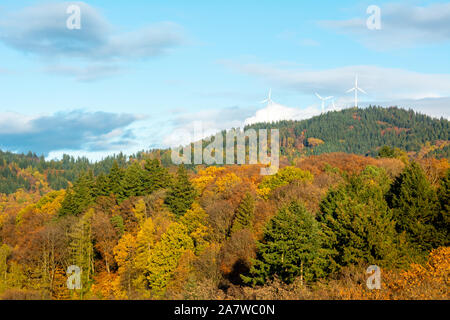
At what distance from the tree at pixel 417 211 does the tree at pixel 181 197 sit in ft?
140

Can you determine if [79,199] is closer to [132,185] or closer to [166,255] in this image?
[132,185]

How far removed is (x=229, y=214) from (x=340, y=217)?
1185 inches

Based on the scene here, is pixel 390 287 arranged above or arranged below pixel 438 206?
below

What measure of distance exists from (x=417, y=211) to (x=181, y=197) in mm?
47445

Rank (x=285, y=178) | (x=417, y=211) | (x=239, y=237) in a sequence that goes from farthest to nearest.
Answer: (x=285, y=178), (x=239, y=237), (x=417, y=211)

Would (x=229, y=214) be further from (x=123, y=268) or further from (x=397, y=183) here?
(x=397, y=183)

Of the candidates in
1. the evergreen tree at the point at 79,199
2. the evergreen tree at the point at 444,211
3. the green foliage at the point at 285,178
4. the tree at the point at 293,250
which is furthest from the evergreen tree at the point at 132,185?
the evergreen tree at the point at 444,211

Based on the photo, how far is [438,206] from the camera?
49.9m

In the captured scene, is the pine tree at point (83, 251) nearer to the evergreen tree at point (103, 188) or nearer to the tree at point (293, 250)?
the evergreen tree at point (103, 188)

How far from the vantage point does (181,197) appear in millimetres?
86312

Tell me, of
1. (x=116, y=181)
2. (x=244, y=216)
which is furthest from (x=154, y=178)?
(x=244, y=216)

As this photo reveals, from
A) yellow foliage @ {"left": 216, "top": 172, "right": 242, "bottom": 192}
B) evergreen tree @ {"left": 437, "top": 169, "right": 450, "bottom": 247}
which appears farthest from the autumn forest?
yellow foliage @ {"left": 216, "top": 172, "right": 242, "bottom": 192}

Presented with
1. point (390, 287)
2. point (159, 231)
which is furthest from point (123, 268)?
point (390, 287)

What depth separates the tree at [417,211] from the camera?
47688mm
